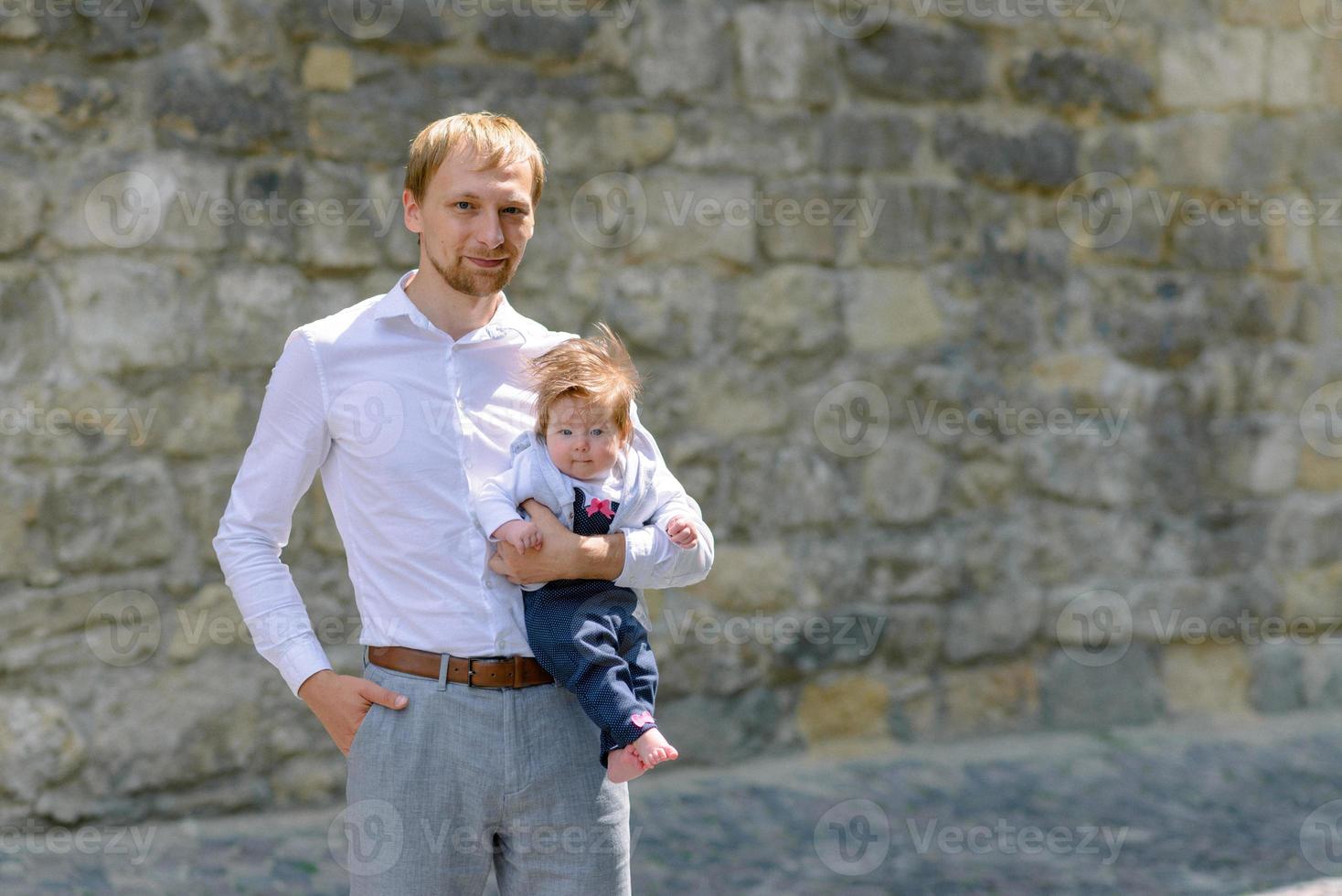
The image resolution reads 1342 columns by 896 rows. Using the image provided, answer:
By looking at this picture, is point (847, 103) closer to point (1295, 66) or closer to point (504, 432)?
point (1295, 66)

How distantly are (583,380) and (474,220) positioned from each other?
0.88 ft

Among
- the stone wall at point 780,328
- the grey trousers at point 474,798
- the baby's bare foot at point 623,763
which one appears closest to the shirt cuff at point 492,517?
the grey trousers at point 474,798

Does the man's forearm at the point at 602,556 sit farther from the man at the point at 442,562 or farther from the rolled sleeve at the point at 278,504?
the rolled sleeve at the point at 278,504

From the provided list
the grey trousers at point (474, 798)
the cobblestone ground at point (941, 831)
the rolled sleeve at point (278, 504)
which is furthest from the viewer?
the cobblestone ground at point (941, 831)

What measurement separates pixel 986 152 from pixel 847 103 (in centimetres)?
52

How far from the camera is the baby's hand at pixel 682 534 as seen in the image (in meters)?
2.12

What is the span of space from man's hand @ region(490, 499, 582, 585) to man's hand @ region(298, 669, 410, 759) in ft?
0.76

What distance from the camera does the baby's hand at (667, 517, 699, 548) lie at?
6.95 feet

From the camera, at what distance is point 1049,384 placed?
4.95m

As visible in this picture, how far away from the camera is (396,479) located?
2084 mm

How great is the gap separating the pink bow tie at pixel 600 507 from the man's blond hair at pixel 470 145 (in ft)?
1.46

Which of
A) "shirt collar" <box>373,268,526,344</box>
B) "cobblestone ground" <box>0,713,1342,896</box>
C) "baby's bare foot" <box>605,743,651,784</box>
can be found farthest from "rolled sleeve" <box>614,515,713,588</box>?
"cobblestone ground" <box>0,713,1342,896</box>

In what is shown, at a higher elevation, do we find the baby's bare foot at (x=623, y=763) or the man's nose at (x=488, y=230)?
the man's nose at (x=488, y=230)

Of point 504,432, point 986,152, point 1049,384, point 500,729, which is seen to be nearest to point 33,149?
point 504,432
